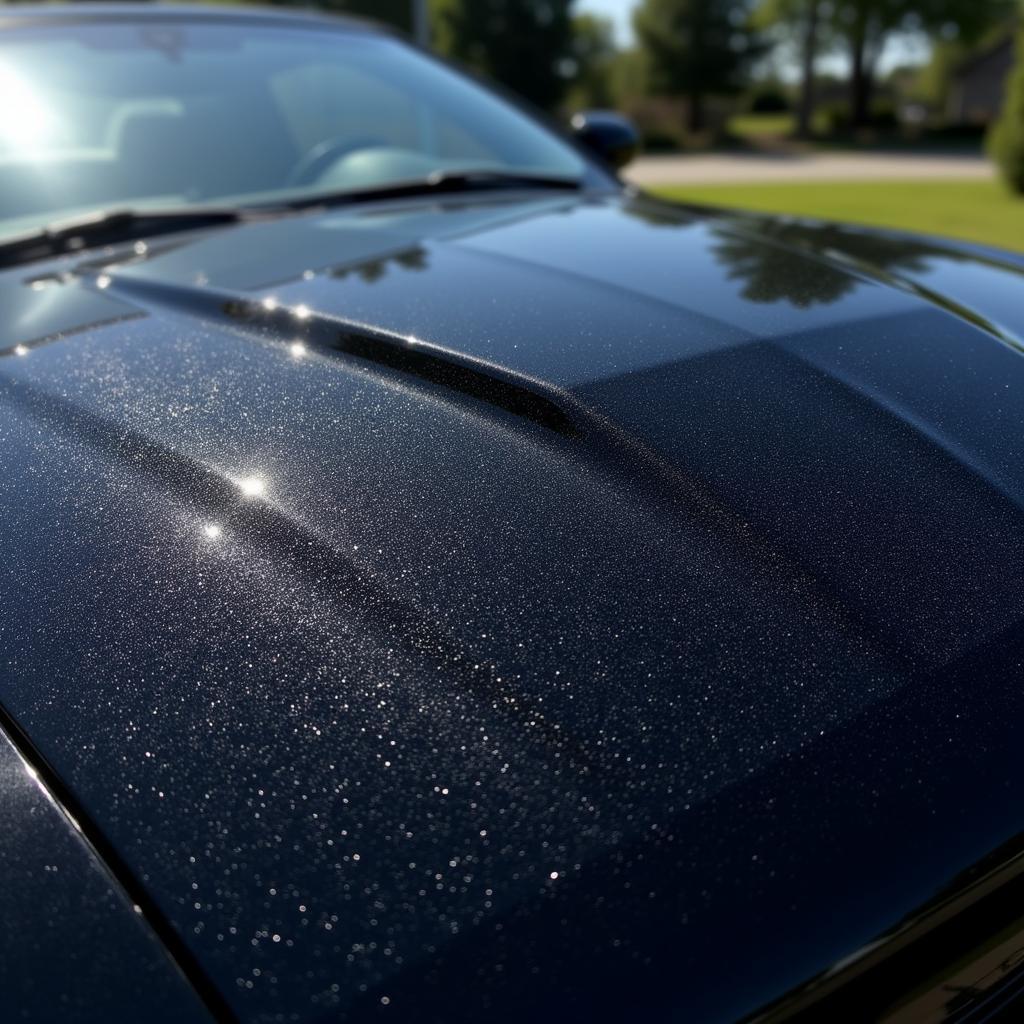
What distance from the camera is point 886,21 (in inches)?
1911

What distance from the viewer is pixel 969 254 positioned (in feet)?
6.89

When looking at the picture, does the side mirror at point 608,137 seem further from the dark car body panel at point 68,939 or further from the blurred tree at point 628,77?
the blurred tree at point 628,77

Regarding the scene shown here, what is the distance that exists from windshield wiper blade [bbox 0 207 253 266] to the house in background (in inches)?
2535

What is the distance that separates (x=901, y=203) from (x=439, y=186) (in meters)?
14.6

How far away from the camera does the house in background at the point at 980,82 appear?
5962 centimetres

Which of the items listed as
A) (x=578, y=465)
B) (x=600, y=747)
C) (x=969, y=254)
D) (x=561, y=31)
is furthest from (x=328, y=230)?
(x=561, y=31)

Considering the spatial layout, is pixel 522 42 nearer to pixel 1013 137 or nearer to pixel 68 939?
pixel 1013 137

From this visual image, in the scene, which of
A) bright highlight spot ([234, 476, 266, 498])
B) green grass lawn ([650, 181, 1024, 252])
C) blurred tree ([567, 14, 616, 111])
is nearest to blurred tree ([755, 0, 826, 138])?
blurred tree ([567, 14, 616, 111])

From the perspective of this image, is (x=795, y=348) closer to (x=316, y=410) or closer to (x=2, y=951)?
(x=316, y=410)

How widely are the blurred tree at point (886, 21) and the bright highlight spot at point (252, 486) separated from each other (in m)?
52.2

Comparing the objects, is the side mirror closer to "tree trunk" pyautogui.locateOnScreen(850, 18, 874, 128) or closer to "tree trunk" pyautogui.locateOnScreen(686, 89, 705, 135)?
"tree trunk" pyautogui.locateOnScreen(686, 89, 705, 135)

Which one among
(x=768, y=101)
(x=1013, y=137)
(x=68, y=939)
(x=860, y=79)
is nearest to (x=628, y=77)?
(x=768, y=101)

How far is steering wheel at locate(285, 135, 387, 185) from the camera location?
2498 millimetres

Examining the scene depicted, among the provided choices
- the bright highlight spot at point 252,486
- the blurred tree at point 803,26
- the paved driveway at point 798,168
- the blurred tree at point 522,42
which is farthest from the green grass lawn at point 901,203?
the blurred tree at point 803,26
